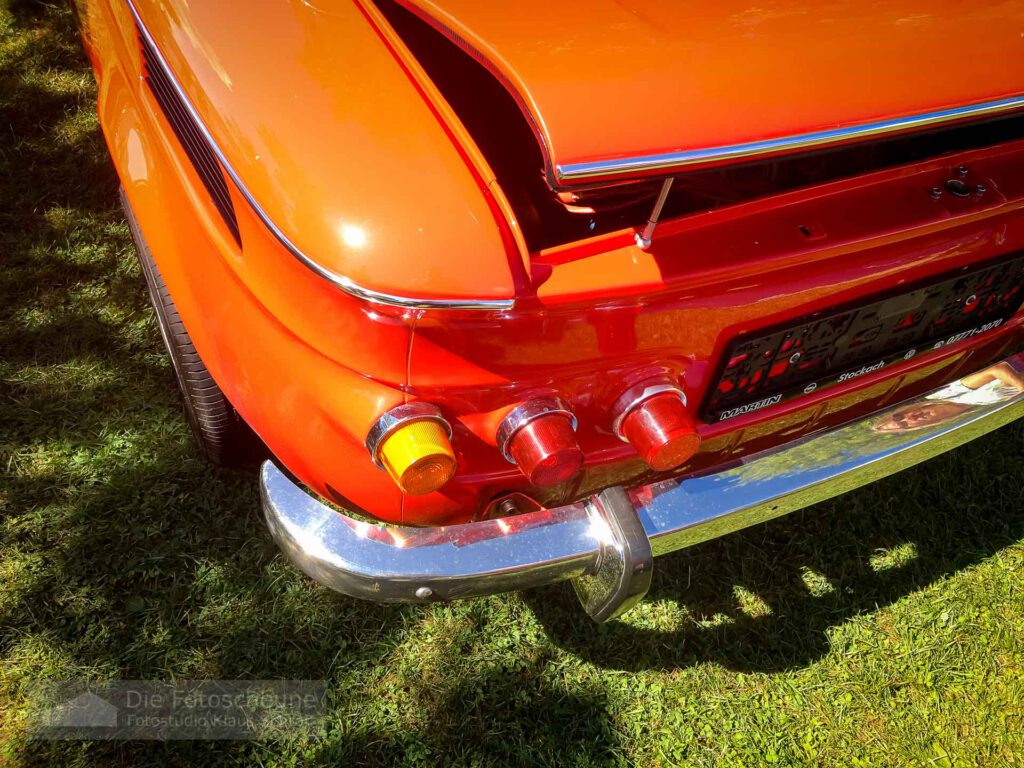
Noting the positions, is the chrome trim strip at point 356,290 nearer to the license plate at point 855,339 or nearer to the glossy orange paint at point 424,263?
the glossy orange paint at point 424,263

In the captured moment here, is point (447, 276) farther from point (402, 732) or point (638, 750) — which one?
point (638, 750)

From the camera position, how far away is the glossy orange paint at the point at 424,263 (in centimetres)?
129

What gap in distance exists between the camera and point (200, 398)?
2.09m

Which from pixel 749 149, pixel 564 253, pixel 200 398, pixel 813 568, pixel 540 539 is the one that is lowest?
pixel 813 568

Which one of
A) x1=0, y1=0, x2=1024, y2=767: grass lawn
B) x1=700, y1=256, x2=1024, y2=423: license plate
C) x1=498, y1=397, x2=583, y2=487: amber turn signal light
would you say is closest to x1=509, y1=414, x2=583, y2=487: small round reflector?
x1=498, y1=397, x2=583, y2=487: amber turn signal light

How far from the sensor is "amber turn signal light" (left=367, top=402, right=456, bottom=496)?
4.26 feet

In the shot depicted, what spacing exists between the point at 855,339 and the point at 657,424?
53cm

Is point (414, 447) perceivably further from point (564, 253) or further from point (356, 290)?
point (564, 253)

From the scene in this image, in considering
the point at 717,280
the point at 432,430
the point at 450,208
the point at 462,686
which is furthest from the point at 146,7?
the point at 462,686

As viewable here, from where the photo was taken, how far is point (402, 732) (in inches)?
75.7

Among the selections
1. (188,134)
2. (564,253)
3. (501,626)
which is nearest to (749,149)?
(564,253)

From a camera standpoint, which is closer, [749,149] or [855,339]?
[749,149]

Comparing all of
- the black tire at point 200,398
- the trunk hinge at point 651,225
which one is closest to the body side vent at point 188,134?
the black tire at point 200,398

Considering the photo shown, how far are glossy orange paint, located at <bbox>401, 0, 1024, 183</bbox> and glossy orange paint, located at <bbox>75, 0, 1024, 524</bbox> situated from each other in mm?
188
